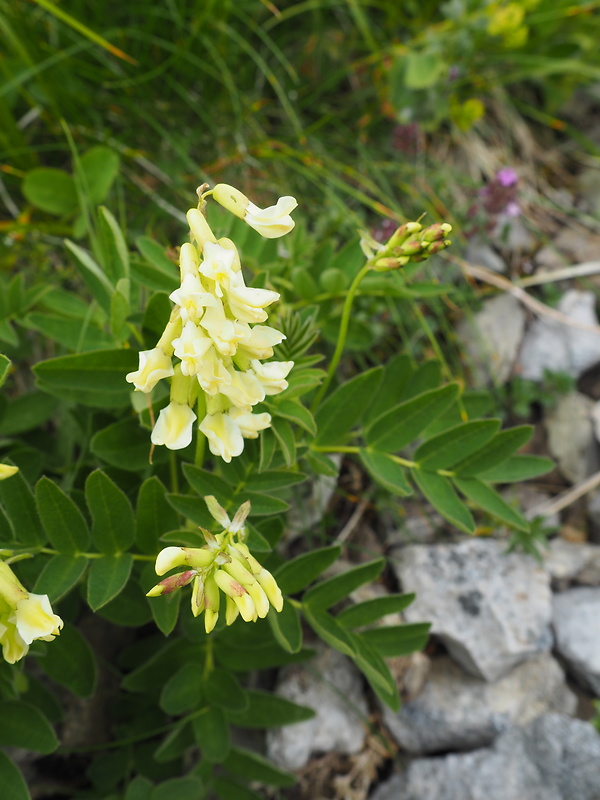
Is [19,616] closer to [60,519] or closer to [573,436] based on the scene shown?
[60,519]

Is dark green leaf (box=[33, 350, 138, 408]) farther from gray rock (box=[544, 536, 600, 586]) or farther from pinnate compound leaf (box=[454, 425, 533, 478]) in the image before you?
gray rock (box=[544, 536, 600, 586])

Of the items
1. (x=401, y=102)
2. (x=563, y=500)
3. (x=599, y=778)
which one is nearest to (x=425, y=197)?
(x=401, y=102)

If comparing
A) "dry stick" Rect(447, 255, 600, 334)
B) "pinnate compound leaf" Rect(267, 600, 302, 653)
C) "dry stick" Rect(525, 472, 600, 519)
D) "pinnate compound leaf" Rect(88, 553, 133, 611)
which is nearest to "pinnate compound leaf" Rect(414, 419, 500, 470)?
"pinnate compound leaf" Rect(267, 600, 302, 653)

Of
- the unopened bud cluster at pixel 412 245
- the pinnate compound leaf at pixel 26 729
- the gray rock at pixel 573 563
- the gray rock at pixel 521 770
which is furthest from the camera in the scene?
the gray rock at pixel 573 563

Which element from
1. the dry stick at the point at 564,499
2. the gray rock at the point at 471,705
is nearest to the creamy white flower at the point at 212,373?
the gray rock at the point at 471,705

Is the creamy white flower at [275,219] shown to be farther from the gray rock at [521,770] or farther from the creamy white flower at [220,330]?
the gray rock at [521,770]

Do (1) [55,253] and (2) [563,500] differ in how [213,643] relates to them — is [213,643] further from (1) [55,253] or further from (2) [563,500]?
(1) [55,253]
